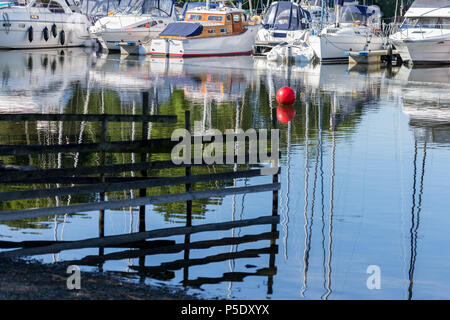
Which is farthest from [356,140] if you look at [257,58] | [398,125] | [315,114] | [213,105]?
[257,58]

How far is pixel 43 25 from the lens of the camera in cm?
7319

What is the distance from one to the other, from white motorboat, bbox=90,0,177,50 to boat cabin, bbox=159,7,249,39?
4.29m

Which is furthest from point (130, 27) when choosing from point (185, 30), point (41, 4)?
point (41, 4)

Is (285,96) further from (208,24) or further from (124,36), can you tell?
(124,36)

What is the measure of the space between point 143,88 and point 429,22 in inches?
1176

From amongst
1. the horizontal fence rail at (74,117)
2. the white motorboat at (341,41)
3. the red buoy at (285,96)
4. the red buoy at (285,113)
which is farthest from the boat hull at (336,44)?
the horizontal fence rail at (74,117)

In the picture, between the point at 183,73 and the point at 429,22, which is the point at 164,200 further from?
the point at 429,22

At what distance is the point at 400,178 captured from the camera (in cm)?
1995

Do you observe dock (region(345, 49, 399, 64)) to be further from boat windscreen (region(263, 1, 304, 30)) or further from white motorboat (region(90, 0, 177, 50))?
white motorboat (region(90, 0, 177, 50))

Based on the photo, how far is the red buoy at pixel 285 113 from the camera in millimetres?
29641

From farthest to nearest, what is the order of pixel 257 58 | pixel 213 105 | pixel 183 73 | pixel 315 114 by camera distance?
pixel 257 58 < pixel 183 73 < pixel 213 105 < pixel 315 114

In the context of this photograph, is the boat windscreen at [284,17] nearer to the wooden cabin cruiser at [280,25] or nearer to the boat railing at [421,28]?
the wooden cabin cruiser at [280,25]

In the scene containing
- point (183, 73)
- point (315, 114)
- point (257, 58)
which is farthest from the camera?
point (257, 58)

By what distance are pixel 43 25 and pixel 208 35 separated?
15530 millimetres
